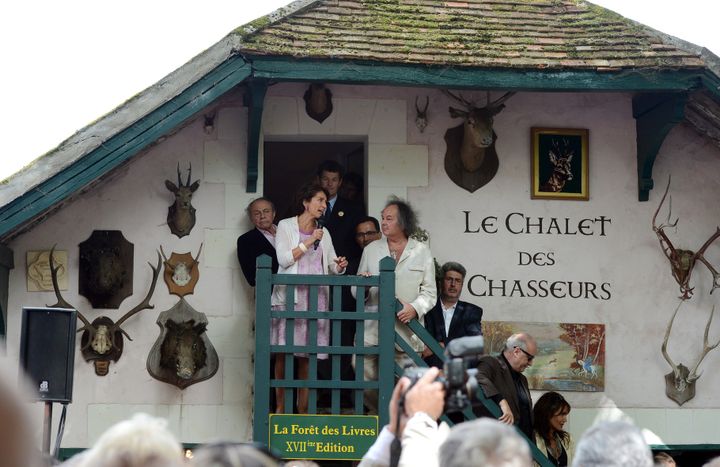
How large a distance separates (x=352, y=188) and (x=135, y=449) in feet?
30.3

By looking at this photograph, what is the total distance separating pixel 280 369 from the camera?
11.0 meters

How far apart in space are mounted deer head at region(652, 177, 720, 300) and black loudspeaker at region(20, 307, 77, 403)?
5.98 metres

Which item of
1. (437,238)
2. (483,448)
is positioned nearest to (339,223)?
(437,238)

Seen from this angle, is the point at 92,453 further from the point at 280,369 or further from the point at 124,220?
the point at 124,220

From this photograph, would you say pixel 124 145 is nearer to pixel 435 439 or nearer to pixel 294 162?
pixel 294 162

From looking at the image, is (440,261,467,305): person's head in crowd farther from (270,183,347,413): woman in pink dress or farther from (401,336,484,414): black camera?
(401,336,484,414): black camera

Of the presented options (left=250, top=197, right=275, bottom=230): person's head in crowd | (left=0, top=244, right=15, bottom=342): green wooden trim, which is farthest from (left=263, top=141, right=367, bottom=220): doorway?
(left=0, top=244, right=15, bottom=342): green wooden trim

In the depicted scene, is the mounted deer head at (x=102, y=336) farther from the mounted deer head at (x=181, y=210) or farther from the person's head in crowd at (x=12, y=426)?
the person's head in crowd at (x=12, y=426)

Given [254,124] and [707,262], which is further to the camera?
[707,262]

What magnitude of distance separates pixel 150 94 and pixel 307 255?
1.97 metres

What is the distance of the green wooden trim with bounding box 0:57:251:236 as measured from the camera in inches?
416

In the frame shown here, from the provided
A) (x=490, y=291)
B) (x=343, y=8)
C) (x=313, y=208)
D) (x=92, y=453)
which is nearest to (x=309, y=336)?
(x=313, y=208)

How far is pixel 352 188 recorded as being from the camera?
12375mm

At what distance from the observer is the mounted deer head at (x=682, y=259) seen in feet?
41.0
